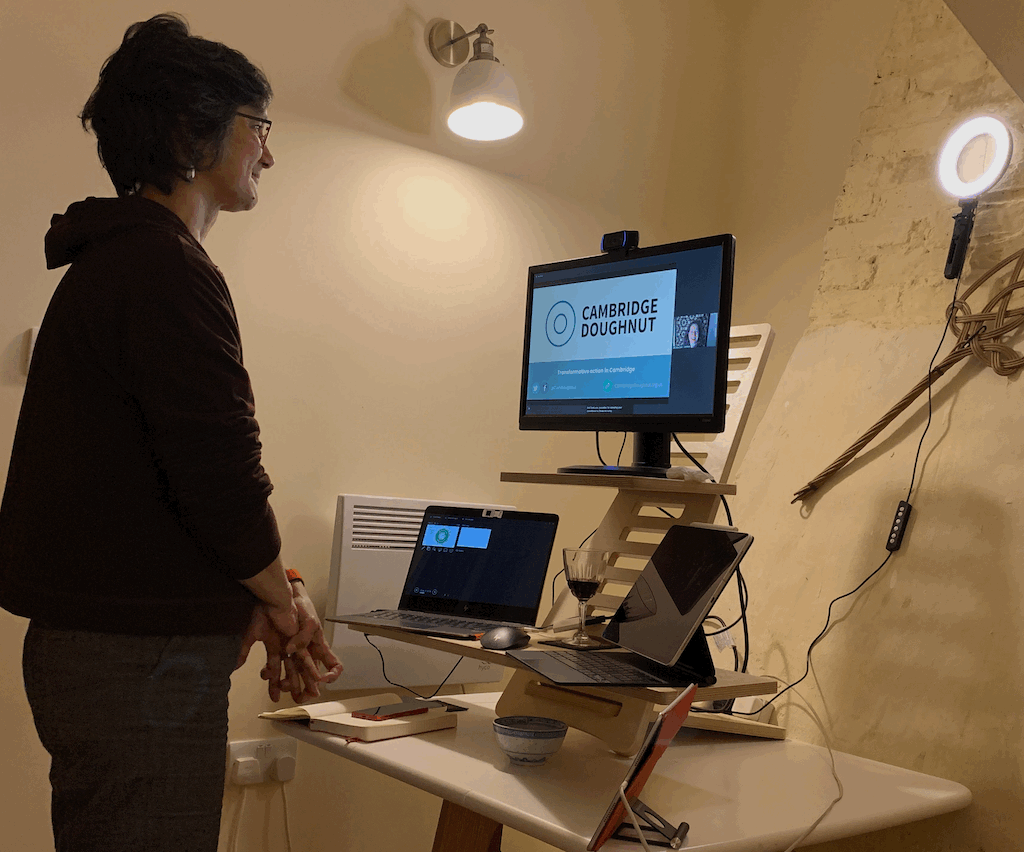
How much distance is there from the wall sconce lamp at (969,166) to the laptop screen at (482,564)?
1032 millimetres

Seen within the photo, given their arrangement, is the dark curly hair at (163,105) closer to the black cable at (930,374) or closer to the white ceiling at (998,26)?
the white ceiling at (998,26)

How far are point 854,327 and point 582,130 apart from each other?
1065 millimetres

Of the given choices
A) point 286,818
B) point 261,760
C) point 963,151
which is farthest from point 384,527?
point 963,151

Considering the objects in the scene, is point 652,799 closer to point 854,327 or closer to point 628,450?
point 854,327

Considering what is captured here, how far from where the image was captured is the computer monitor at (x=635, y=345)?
155cm

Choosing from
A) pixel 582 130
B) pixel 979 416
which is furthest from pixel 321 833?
pixel 582 130

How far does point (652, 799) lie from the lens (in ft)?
4.00

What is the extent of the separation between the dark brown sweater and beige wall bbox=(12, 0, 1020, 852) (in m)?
0.75

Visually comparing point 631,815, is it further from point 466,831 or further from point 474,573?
point 474,573

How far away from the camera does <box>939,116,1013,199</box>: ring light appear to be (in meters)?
1.79

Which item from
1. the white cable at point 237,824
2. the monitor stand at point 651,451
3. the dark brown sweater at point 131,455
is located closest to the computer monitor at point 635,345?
the monitor stand at point 651,451

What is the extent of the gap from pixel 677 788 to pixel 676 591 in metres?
0.28

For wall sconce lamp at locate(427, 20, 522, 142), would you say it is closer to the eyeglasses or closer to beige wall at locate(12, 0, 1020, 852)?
beige wall at locate(12, 0, 1020, 852)

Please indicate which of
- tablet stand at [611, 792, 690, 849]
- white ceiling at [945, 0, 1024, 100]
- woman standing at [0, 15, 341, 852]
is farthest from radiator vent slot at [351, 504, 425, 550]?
white ceiling at [945, 0, 1024, 100]
